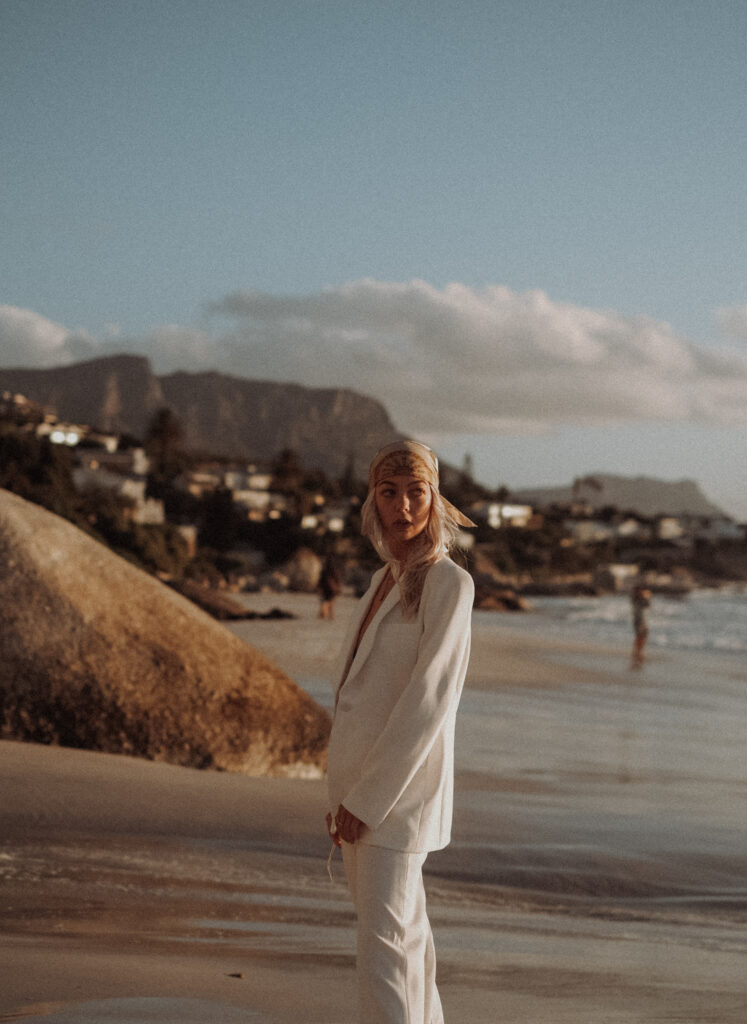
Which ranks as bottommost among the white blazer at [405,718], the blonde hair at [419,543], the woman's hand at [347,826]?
the woman's hand at [347,826]

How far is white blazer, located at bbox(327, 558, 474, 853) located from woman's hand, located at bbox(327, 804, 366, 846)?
0.07 ft

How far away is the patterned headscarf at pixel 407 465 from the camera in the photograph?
326 centimetres

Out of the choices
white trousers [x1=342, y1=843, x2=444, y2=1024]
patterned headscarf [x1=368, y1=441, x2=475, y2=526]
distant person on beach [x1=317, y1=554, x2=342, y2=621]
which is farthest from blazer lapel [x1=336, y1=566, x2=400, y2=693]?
distant person on beach [x1=317, y1=554, x2=342, y2=621]

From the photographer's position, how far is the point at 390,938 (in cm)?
293

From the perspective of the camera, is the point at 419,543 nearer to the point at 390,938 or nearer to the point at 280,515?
the point at 390,938

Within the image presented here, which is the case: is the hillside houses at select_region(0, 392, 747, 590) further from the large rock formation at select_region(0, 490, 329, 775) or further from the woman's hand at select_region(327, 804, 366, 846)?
the woman's hand at select_region(327, 804, 366, 846)

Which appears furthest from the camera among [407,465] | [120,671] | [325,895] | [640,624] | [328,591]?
[328,591]

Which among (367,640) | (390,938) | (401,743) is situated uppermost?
(367,640)

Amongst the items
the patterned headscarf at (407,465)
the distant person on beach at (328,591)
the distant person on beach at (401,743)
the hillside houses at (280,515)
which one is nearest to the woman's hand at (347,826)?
the distant person on beach at (401,743)

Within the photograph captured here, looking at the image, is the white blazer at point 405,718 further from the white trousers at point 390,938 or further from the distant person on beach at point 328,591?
the distant person on beach at point 328,591

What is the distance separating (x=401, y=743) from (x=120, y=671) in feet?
14.4

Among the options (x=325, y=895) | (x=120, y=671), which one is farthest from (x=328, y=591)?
(x=325, y=895)

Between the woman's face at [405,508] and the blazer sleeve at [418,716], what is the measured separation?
0.27 meters

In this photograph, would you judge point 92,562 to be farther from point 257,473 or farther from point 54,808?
point 257,473
